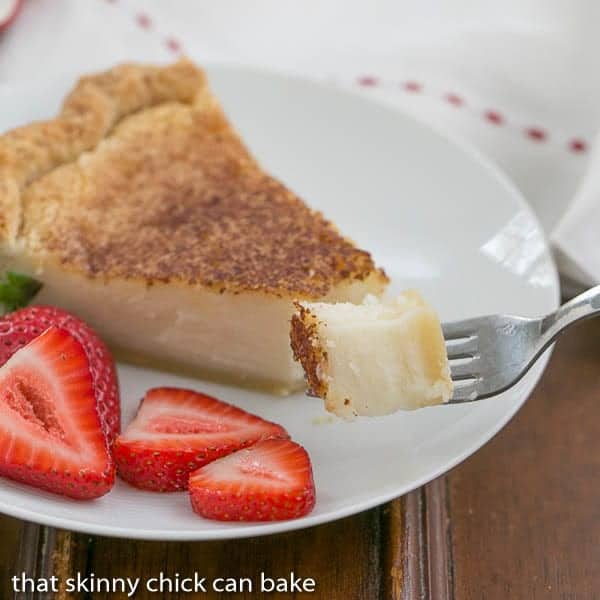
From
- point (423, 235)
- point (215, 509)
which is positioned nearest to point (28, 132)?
point (423, 235)

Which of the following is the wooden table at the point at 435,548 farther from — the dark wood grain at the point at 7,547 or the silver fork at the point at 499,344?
the silver fork at the point at 499,344

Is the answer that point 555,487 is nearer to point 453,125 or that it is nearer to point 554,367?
point 554,367

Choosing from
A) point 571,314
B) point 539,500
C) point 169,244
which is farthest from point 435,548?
point 169,244

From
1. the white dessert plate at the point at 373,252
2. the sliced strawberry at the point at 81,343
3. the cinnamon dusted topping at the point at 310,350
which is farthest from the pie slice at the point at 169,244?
the cinnamon dusted topping at the point at 310,350

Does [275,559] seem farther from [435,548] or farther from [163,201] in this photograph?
[163,201]

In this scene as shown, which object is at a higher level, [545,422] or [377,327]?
[377,327]

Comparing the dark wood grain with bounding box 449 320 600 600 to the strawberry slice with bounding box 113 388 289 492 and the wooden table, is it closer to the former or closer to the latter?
the wooden table
